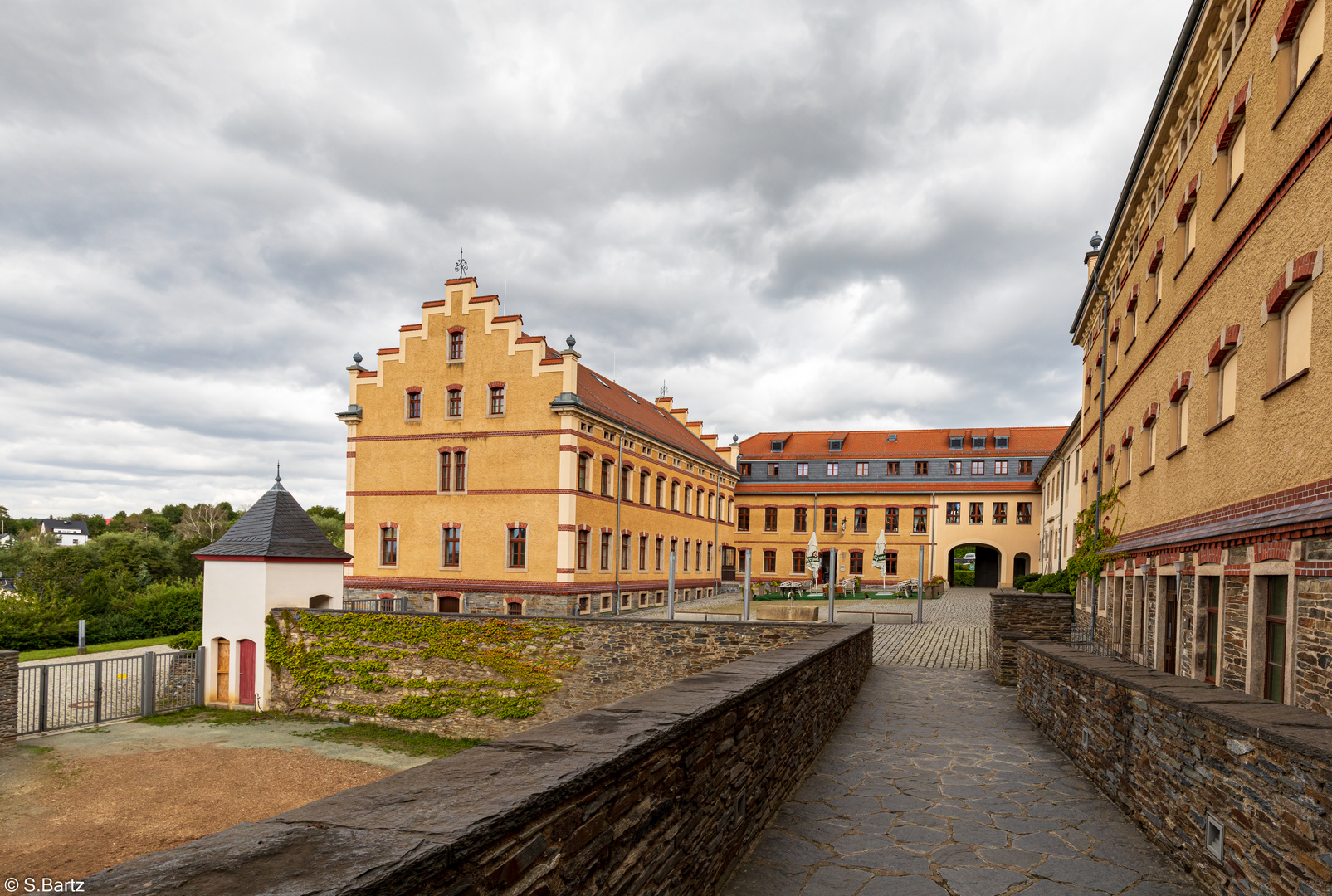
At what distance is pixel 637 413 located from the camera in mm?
42094

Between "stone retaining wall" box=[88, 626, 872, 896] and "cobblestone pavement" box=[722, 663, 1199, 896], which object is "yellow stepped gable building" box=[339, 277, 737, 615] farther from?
"stone retaining wall" box=[88, 626, 872, 896]

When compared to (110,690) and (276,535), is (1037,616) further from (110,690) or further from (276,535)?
(110,690)

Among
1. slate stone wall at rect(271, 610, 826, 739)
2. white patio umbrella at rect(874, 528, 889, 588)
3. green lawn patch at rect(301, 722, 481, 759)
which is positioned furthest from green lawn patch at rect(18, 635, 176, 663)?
white patio umbrella at rect(874, 528, 889, 588)

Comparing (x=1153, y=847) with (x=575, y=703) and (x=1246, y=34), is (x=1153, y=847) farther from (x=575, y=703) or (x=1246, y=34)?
(x=575, y=703)

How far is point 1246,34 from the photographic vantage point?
10.5 m

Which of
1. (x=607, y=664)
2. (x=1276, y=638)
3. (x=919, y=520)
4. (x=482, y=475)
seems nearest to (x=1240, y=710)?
(x=1276, y=638)

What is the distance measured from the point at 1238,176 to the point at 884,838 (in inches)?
390

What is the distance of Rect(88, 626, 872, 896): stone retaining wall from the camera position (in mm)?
2059

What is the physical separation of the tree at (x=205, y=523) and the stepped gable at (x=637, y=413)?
45651 millimetres

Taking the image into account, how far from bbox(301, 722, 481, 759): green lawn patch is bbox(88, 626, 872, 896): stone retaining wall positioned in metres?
16.8

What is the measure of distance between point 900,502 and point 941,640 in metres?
29.5

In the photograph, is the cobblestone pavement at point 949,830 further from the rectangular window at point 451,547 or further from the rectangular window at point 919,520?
the rectangular window at point 919,520

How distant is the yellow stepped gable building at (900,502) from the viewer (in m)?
50.3

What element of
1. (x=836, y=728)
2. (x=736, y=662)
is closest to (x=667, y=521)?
(x=836, y=728)
